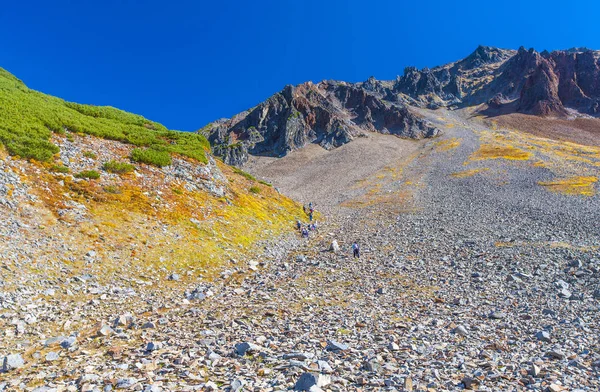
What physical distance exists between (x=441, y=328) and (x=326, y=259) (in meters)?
12.0

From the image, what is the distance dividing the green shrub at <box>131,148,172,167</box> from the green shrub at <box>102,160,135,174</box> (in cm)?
232

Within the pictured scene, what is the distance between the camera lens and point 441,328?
1183 cm

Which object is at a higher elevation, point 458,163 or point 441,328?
point 458,163

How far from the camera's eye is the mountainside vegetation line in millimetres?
22047

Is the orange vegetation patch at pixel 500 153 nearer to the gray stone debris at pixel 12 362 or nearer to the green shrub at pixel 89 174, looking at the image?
the green shrub at pixel 89 174

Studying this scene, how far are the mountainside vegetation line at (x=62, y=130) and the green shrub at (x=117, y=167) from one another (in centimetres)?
268

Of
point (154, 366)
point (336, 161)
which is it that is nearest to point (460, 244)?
point (154, 366)

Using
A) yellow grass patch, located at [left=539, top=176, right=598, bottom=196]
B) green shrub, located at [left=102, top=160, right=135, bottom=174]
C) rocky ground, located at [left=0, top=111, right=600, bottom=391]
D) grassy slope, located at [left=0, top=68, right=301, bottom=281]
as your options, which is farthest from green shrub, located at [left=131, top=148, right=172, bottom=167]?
yellow grass patch, located at [left=539, top=176, right=598, bottom=196]

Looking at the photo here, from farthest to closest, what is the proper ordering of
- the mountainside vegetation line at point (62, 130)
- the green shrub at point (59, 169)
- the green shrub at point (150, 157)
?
the green shrub at point (150, 157) < the mountainside vegetation line at point (62, 130) < the green shrub at point (59, 169)

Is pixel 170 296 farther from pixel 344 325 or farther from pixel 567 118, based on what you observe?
pixel 567 118

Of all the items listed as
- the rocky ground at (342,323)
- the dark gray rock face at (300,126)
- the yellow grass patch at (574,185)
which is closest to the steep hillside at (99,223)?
the rocky ground at (342,323)

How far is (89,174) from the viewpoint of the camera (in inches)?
883

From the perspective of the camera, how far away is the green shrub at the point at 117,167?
24625mm

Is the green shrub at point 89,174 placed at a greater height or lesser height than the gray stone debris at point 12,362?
greater
